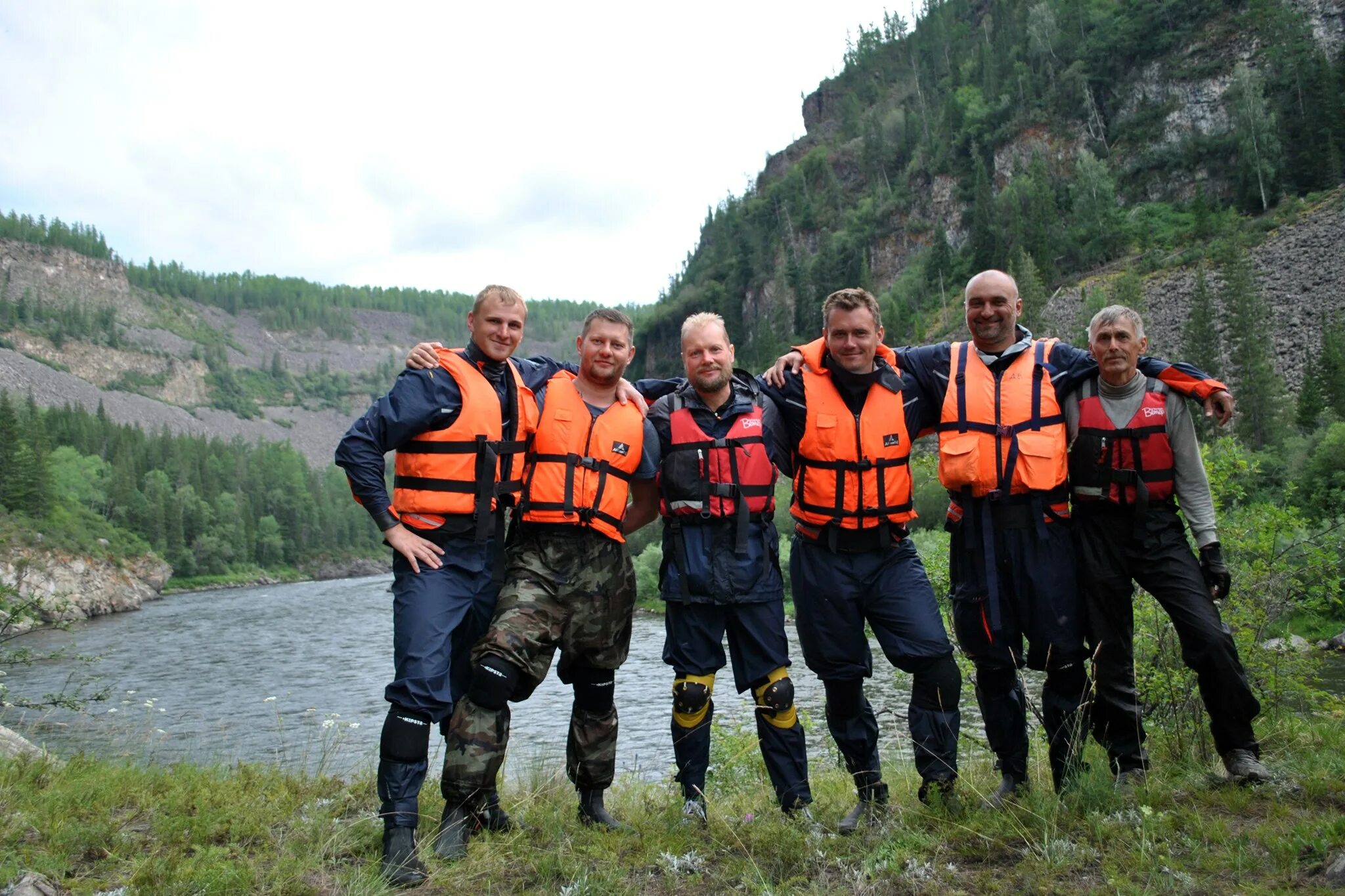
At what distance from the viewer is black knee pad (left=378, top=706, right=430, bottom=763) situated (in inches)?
161

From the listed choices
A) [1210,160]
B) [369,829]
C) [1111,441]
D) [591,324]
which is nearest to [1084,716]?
[1111,441]

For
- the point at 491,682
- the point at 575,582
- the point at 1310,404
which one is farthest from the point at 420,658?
the point at 1310,404

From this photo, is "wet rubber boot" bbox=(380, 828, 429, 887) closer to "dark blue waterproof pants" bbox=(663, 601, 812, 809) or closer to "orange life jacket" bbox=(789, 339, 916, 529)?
"dark blue waterproof pants" bbox=(663, 601, 812, 809)

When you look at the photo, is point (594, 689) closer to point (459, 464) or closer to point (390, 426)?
point (459, 464)

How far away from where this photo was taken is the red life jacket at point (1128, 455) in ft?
14.4

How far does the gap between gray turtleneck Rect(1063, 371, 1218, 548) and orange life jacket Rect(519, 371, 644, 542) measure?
258 centimetres

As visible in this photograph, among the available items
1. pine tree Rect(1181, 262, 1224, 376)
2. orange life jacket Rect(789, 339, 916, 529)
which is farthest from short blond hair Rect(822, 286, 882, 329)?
pine tree Rect(1181, 262, 1224, 376)

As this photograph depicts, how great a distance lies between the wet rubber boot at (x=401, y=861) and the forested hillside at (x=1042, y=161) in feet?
177

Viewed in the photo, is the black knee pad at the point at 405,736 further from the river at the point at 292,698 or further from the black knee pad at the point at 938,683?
the black knee pad at the point at 938,683

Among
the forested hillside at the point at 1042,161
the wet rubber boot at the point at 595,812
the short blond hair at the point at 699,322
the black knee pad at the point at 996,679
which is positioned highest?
the forested hillside at the point at 1042,161

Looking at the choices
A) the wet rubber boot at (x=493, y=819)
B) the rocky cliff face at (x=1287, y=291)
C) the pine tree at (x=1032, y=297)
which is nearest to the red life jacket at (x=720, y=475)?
the wet rubber boot at (x=493, y=819)

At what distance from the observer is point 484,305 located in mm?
4719

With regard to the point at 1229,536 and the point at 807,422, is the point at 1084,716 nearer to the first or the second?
the point at 807,422

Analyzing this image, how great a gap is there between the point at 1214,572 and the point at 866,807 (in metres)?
2.16
